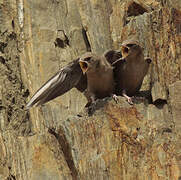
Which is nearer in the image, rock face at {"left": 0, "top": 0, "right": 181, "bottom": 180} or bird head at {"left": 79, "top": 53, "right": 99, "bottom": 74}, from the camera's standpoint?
rock face at {"left": 0, "top": 0, "right": 181, "bottom": 180}

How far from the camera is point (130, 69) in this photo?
30.6ft

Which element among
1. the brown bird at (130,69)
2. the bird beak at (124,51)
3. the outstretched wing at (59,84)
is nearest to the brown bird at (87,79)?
the outstretched wing at (59,84)

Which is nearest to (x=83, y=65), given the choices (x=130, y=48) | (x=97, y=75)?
(x=97, y=75)

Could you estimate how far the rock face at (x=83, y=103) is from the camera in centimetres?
827

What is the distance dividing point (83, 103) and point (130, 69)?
2036 mm

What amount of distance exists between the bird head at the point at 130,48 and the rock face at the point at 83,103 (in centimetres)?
58

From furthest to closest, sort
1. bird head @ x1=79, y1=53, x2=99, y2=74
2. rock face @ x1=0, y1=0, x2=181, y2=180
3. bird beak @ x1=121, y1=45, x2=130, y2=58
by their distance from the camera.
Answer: bird beak @ x1=121, y1=45, x2=130, y2=58
bird head @ x1=79, y1=53, x2=99, y2=74
rock face @ x1=0, y1=0, x2=181, y2=180

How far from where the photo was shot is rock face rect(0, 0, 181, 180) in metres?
8.27

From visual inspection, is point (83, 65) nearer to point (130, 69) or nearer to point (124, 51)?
point (124, 51)

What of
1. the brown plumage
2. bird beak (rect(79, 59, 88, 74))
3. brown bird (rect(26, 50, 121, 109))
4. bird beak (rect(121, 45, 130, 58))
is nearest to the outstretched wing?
brown bird (rect(26, 50, 121, 109))

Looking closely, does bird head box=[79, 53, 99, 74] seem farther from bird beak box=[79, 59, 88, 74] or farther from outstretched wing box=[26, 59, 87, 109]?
outstretched wing box=[26, 59, 87, 109]

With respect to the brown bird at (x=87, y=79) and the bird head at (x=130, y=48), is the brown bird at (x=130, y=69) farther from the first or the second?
the brown bird at (x=87, y=79)

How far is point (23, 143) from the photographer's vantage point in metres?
9.80

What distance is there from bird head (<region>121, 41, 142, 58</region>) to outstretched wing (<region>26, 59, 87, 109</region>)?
0.96 meters
